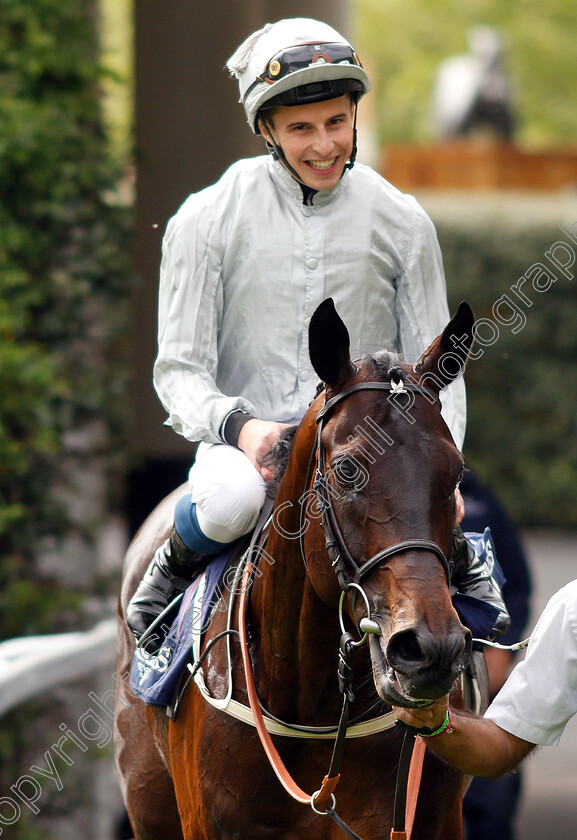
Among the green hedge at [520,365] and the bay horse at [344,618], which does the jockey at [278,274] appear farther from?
the green hedge at [520,365]

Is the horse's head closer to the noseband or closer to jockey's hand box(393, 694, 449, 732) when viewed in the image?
the noseband

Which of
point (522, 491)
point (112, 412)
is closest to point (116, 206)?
point (112, 412)

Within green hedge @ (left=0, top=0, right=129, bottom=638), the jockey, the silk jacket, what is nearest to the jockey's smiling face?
the jockey

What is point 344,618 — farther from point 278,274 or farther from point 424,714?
point 278,274

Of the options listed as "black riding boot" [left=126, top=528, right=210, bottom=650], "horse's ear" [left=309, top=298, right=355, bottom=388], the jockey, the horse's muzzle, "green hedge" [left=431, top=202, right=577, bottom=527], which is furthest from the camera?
"green hedge" [left=431, top=202, right=577, bottom=527]

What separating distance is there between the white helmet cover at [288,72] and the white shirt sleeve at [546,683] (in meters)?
1.45

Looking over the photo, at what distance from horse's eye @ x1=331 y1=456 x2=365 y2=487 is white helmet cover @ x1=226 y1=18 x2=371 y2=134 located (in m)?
1.13

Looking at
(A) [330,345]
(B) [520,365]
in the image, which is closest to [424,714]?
(A) [330,345]

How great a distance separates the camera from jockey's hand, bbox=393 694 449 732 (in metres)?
2.69

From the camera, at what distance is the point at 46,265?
6969 millimetres

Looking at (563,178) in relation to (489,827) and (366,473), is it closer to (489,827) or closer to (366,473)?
(489,827)

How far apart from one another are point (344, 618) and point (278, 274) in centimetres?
104

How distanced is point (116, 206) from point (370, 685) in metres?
4.71

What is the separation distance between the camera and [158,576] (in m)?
3.78
